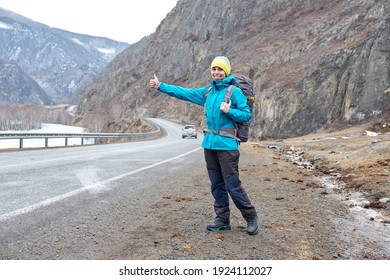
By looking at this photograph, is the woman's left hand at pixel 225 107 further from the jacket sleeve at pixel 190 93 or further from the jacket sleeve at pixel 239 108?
the jacket sleeve at pixel 190 93

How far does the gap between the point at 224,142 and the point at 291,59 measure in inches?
2010

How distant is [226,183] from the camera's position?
435cm

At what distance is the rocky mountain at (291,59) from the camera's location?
34.7m

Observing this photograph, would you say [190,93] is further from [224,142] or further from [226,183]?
[226,183]

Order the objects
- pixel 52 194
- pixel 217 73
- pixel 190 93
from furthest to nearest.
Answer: pixel 52 194 → pixel 190 93 → pixel 217 73

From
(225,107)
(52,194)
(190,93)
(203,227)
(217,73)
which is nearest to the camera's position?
(225,107)

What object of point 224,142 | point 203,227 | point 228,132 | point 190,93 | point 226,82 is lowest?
point 203,227

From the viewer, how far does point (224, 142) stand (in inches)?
169

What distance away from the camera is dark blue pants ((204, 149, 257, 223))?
430cm

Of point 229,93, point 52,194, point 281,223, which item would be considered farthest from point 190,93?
point 52,194

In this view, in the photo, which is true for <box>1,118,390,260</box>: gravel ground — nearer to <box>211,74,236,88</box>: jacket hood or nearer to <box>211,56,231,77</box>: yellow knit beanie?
<box>211,74,236,88</box>: jacket hood

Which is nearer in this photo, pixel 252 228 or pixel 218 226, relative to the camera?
pixel 252 228

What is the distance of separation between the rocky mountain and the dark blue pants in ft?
2.31

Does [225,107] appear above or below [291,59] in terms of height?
below
